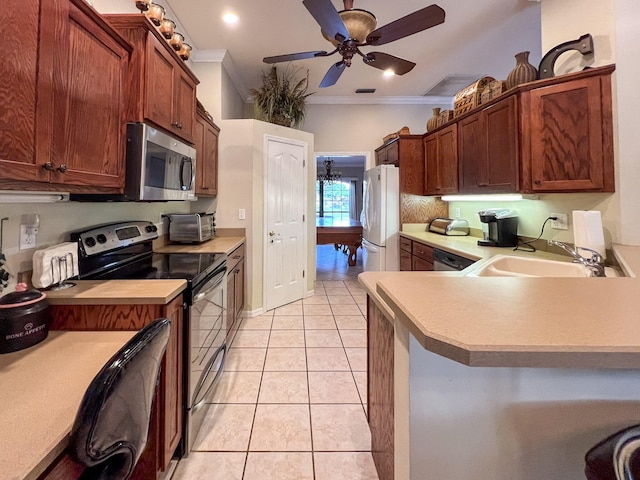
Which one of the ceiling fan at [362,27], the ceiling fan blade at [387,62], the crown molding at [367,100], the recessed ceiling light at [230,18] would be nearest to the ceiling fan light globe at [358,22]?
the ceiling fan at [362,27]

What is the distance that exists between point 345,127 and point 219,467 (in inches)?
183

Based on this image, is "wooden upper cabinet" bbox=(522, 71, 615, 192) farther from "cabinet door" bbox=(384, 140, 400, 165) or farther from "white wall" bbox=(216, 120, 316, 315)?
"white wall" bbox=(216, 120, 316, 315)

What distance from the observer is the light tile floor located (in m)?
1.50

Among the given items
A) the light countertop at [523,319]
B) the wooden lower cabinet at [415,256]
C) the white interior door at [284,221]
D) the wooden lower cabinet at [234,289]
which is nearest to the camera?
the light countertop at [523,319]

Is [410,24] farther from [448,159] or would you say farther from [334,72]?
[448,159]

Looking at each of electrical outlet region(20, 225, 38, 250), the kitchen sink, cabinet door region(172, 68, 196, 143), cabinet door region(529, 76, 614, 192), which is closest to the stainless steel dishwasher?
the kitchen sink

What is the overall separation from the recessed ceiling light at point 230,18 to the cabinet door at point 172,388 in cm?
276

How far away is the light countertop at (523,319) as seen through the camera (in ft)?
1.73

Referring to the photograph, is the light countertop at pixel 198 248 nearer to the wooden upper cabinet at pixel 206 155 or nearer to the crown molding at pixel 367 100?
the wooden upper cabinet at pixel 206 155

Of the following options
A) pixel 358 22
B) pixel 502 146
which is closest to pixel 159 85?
pixel 358 22

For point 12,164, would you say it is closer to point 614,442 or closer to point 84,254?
point 84,254

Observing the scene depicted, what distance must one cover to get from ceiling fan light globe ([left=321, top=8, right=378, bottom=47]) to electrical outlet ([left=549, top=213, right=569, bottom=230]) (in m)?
2.09

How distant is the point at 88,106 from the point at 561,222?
3140 millimetres

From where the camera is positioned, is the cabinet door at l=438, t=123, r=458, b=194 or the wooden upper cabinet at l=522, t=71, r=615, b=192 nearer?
the wooden upper cabinet at l=522, t=71, r=615, b=192
